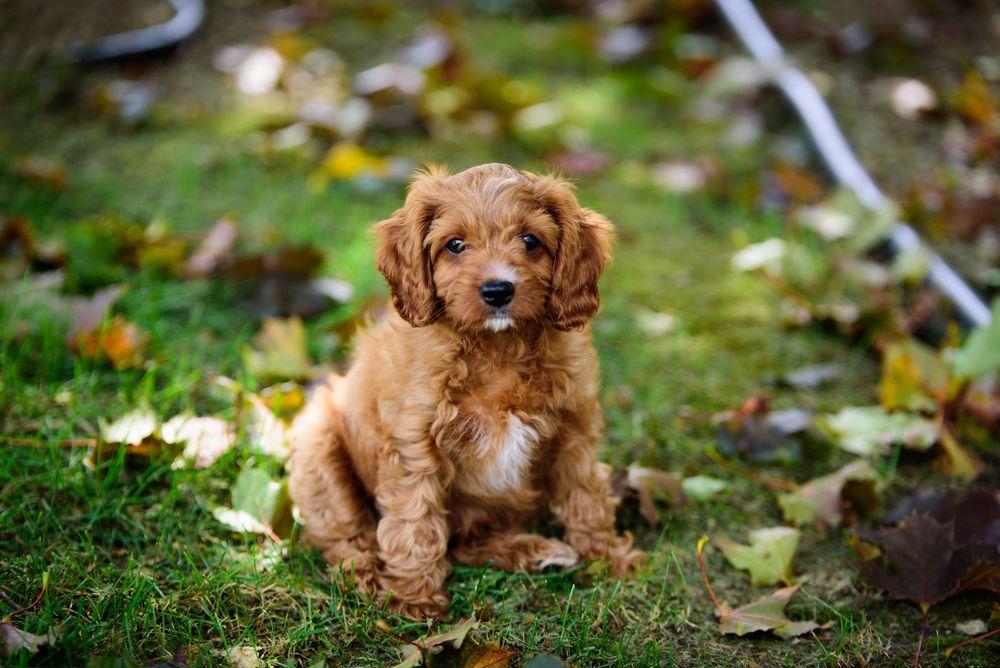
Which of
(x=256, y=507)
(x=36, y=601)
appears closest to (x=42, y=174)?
(x=256, y=507)

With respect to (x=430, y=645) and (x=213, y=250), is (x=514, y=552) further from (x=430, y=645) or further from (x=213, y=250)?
(x=213, y=250)

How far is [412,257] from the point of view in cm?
284

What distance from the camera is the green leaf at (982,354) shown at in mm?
3572

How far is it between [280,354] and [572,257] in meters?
1.65

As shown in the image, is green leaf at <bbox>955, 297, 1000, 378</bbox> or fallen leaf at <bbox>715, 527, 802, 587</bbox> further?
green leaf at <bbox>955, 297, 1000, 378</bbox>

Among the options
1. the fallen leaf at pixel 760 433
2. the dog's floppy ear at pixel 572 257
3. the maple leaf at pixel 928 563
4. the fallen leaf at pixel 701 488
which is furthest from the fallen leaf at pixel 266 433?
the maple leaf at pixel 928 563

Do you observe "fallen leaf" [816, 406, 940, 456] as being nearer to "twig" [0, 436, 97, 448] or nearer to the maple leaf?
the maple leaf

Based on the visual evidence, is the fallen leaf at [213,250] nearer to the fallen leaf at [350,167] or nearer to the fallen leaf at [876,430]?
the fallen leaf at [350,167]

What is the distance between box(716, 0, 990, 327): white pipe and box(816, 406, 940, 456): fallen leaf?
0.95m

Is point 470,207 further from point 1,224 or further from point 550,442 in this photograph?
point 1,224

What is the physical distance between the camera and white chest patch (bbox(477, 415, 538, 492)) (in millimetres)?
2820

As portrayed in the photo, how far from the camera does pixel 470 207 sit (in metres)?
2.77

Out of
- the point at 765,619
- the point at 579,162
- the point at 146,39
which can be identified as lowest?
the point at 765,619

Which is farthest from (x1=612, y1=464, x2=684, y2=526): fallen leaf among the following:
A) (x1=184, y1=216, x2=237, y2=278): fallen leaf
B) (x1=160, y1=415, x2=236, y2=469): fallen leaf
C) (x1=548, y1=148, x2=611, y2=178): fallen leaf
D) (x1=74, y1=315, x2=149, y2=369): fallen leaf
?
(x1=548, y1=148, x2=611, y2=178): fallen leaf
